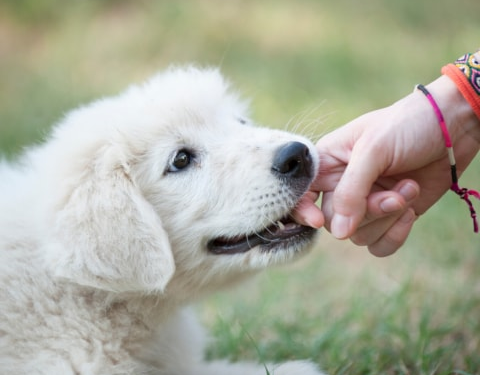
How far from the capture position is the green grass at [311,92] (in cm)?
347

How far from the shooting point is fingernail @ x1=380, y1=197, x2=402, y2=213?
2545 mm

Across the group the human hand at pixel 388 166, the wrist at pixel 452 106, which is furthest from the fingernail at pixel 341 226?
the wrist at pixel 452 106

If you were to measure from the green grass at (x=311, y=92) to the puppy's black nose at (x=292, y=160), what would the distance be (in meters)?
0.71

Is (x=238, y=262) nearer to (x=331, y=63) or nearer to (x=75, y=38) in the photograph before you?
(x=331, y=63)

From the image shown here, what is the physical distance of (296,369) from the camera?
9.33ft

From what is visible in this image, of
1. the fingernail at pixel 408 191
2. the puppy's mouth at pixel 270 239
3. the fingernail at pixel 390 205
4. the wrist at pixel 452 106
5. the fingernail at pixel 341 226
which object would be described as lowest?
the fingernail at pixel 341 226

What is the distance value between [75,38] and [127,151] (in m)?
6.29

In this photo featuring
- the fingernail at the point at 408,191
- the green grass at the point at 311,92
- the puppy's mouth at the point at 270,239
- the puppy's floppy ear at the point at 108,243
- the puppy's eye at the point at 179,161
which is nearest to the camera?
the puppy's floppy ear at the point at 108,243

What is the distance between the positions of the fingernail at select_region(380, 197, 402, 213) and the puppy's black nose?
36cm

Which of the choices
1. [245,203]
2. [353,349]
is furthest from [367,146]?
[353,349]

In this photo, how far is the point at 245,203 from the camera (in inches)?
108

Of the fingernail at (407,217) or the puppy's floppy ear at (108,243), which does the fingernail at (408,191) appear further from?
the puppy's floppy ear at (108,243)

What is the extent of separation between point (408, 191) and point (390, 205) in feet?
0.50

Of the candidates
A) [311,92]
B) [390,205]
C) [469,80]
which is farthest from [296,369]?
[311,92]
